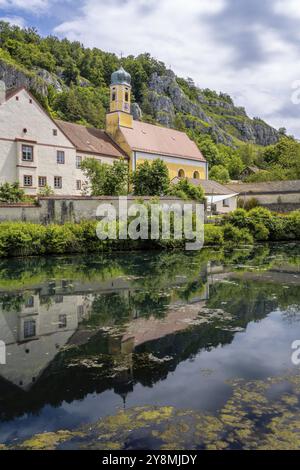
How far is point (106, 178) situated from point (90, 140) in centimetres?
1087

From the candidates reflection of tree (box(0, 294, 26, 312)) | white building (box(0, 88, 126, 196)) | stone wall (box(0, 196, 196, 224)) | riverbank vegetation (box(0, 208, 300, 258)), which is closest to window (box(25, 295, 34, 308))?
reflection of tree (box(0, 294, 26, 312))

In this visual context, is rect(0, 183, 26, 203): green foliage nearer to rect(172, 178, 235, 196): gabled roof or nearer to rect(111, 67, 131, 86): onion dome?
rect(172, 178, 235, 196): gabled roof

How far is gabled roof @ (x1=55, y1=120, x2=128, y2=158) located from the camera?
4428 centimetres

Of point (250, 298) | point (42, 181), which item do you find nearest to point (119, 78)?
point (42, 181)

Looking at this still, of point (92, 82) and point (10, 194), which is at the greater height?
point (92, 82)

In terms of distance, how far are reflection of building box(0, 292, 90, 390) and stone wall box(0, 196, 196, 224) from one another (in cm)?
1417

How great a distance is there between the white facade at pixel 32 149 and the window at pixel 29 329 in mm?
24435

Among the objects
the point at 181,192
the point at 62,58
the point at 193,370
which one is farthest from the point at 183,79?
the point at 193,370

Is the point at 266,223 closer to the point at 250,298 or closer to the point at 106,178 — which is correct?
the point at 106,178

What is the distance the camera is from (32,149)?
1452 inches

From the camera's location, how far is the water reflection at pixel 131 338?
763 cm

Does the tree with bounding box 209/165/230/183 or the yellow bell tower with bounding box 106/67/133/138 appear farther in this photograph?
the tree with bounding box 209/165/230/183

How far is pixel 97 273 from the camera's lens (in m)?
22.1
